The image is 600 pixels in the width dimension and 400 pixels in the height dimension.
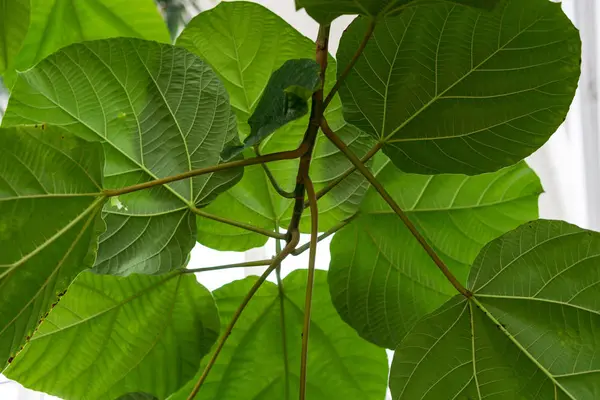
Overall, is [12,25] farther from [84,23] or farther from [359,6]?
[359,6]

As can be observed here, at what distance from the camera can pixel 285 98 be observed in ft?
1.00

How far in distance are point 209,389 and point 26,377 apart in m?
0.14

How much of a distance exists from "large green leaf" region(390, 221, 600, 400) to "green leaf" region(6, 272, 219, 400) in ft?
0.57

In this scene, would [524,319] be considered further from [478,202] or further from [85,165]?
[85,165]

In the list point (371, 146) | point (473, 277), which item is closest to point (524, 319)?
point (473, 277)

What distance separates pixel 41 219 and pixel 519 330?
28cm

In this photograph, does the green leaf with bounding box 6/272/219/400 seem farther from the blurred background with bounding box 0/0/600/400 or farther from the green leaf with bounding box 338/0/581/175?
the blurred background with bounding box 0/0/600/400

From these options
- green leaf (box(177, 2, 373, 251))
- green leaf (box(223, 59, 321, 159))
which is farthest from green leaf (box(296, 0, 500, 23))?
green leaf (box(177, 2, 373, 251))

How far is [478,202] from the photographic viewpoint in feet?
1.54

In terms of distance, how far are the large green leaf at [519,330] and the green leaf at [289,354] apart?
13 cm

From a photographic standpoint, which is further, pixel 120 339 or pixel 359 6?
pixel 120 339

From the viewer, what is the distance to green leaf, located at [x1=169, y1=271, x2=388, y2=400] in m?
0.49

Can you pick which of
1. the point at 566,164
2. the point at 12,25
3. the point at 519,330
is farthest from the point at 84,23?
the point at 566,164

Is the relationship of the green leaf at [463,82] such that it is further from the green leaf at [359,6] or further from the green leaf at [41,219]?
the green leaf at [41,219]
